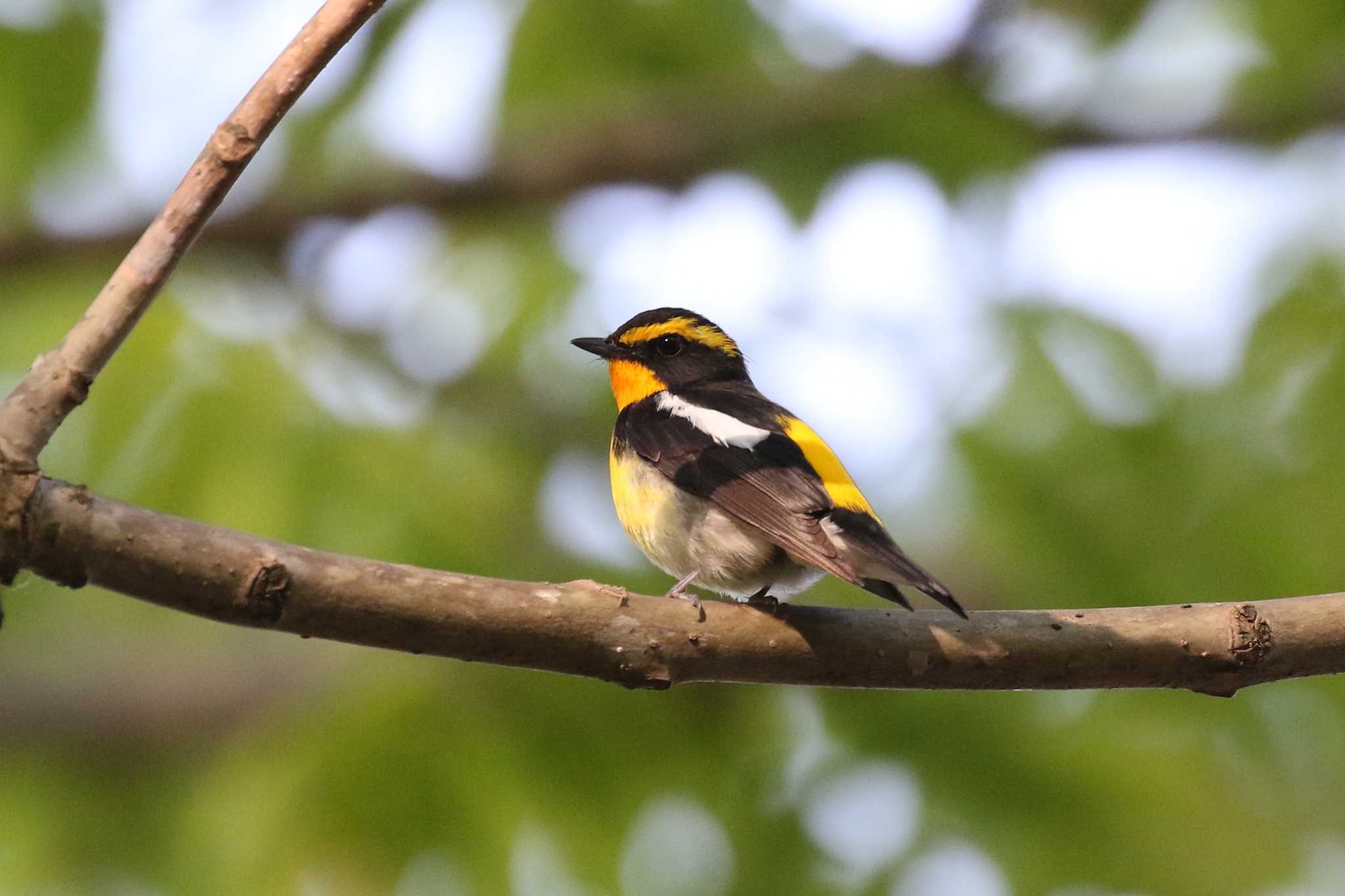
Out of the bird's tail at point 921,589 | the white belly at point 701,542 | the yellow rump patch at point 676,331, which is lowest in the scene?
the bird's tail at point 921,589

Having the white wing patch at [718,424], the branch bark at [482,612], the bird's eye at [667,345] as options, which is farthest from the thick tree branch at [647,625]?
the bird's eye at [667,345]

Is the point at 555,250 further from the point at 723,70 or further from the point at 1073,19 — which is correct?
the point at 1073,19

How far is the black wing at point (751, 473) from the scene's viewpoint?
3.31 metres

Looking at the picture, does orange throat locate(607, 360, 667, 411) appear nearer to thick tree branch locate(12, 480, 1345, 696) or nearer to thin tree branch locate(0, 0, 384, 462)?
thick tree branch locate(12, 480, 1345, 696)

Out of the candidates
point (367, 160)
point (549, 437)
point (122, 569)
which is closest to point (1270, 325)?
point (549, 437)

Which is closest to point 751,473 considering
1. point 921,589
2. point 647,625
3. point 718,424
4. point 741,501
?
point 741,501

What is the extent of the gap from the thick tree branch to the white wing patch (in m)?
1.16

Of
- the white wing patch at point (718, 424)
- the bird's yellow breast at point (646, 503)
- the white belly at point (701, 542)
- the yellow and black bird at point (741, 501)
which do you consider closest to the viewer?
the yellow and black bird at point (741, 501)

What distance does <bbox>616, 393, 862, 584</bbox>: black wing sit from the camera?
3.31m

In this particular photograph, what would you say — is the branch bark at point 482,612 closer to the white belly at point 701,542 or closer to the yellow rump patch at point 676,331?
the white belly at point 701,542

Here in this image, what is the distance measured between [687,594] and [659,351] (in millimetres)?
1587

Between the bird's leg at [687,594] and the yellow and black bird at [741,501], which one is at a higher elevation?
the yellow and black bird at [741,501]

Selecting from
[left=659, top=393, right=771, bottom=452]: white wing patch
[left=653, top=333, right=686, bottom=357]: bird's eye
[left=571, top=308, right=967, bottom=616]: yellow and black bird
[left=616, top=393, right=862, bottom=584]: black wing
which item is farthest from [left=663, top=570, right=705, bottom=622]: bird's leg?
[left=653, top=333, right=686, bottom=357]: bird's eye

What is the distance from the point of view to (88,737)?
6.06m
